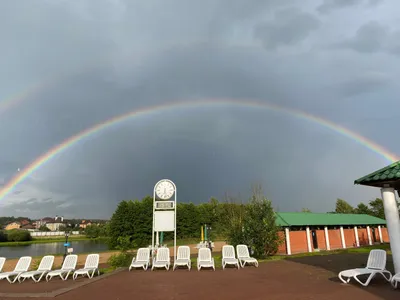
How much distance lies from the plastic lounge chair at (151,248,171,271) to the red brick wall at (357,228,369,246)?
2862 cm

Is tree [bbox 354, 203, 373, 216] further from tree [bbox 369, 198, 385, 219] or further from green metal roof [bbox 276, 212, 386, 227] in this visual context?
green metal roof [bbox 276, 212, 386, 227]

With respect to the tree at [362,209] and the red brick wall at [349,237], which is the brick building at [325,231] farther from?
the tree at [362,209]

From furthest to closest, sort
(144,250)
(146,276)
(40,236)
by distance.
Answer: (40,236)
(144,250)
(146,276)

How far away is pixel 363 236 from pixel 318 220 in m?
8.47

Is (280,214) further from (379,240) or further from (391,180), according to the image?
(391,180)

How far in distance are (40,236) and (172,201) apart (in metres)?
88.2

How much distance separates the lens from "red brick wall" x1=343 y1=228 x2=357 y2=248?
101ft

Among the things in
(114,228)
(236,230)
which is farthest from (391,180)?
(114,228)

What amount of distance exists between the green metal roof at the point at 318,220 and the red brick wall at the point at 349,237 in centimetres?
85

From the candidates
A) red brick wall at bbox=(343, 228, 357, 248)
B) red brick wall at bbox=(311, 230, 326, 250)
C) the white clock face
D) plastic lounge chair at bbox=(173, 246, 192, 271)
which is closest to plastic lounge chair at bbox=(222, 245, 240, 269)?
plastic lounge chair at bbox=(173, 246, 192, 271)

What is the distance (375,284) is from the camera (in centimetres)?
751

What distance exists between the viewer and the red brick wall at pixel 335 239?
2950 cm

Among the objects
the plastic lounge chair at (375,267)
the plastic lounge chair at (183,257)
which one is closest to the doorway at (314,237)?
the plastic lounge chair at (183,257)

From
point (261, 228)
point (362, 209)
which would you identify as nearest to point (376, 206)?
point (362, 209)
